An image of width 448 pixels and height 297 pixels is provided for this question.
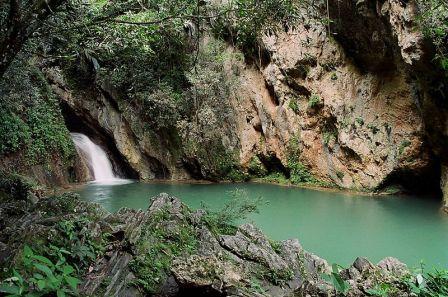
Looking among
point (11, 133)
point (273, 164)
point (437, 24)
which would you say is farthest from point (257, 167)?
point (11, 133)

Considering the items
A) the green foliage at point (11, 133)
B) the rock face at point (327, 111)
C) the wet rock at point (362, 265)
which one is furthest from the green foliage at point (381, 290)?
the green foliage at point (11, 133)

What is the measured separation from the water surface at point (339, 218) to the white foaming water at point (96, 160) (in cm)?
189

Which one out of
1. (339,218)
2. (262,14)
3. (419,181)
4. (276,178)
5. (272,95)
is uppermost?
(272,95)

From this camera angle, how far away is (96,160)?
1638cm

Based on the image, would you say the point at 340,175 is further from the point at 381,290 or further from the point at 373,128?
the point at 381,290

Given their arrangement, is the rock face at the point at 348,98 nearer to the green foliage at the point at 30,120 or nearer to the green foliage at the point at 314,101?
the green foliage at the point at 314,101

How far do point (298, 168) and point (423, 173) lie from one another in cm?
434

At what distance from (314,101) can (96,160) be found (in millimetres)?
9603

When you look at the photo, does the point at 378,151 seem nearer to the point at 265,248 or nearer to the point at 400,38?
the point at 400,38

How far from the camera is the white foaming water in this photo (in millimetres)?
15828

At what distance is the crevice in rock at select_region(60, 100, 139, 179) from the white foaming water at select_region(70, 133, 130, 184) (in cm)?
23

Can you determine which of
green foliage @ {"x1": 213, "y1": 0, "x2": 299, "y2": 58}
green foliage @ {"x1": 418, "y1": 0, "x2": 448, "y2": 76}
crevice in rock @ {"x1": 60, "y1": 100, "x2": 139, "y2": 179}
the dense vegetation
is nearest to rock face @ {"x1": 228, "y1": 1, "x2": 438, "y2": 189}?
the dense vegetation

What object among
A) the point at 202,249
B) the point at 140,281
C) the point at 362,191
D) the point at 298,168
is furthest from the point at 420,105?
the point at 140,281

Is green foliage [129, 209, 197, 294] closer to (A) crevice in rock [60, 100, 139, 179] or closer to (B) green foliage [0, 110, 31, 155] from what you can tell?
(B) green foliage [0, 110, 31, 155]
